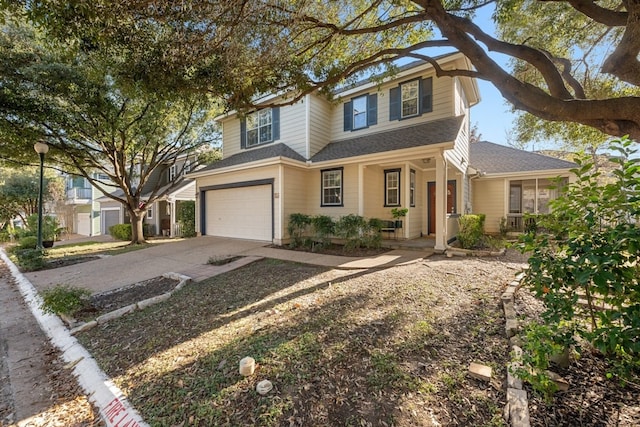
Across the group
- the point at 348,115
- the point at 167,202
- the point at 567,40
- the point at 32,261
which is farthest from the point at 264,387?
the point at 167,202

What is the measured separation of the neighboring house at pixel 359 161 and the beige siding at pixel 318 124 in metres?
0.04

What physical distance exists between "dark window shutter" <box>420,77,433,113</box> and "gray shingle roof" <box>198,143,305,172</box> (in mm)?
4900

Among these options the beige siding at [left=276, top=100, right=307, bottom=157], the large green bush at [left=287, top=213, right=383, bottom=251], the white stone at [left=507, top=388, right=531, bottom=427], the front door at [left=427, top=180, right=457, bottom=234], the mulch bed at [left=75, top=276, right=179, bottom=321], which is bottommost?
the mulch bed at [left=75, top=276, right=179, bottom=321]

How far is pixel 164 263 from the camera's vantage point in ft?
26.1

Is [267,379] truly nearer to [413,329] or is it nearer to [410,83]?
[413,329]

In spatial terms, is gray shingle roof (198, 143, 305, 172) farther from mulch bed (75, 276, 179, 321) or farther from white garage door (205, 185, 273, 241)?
mulch bed (75, 276, 179, 321)

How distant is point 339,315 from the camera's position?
3.67 meters

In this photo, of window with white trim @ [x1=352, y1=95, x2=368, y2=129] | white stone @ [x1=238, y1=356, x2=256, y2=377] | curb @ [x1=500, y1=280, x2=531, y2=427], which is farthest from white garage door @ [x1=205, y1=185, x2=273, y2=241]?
curb @ [x1=500, y1=280, x2=531, y2=427]

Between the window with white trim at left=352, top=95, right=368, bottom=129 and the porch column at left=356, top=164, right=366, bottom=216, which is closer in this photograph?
the porch column at left=356, top=164, right=366, bottom=216

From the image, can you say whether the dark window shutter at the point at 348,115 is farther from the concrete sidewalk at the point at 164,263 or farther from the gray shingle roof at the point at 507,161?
the gray shingle roof at the point at 507,161

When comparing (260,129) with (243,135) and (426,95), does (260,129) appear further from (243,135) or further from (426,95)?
(426,95)

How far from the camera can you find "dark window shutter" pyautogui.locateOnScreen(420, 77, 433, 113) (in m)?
9.53

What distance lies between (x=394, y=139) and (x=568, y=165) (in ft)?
25.6

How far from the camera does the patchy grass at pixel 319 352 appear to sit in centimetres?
213
